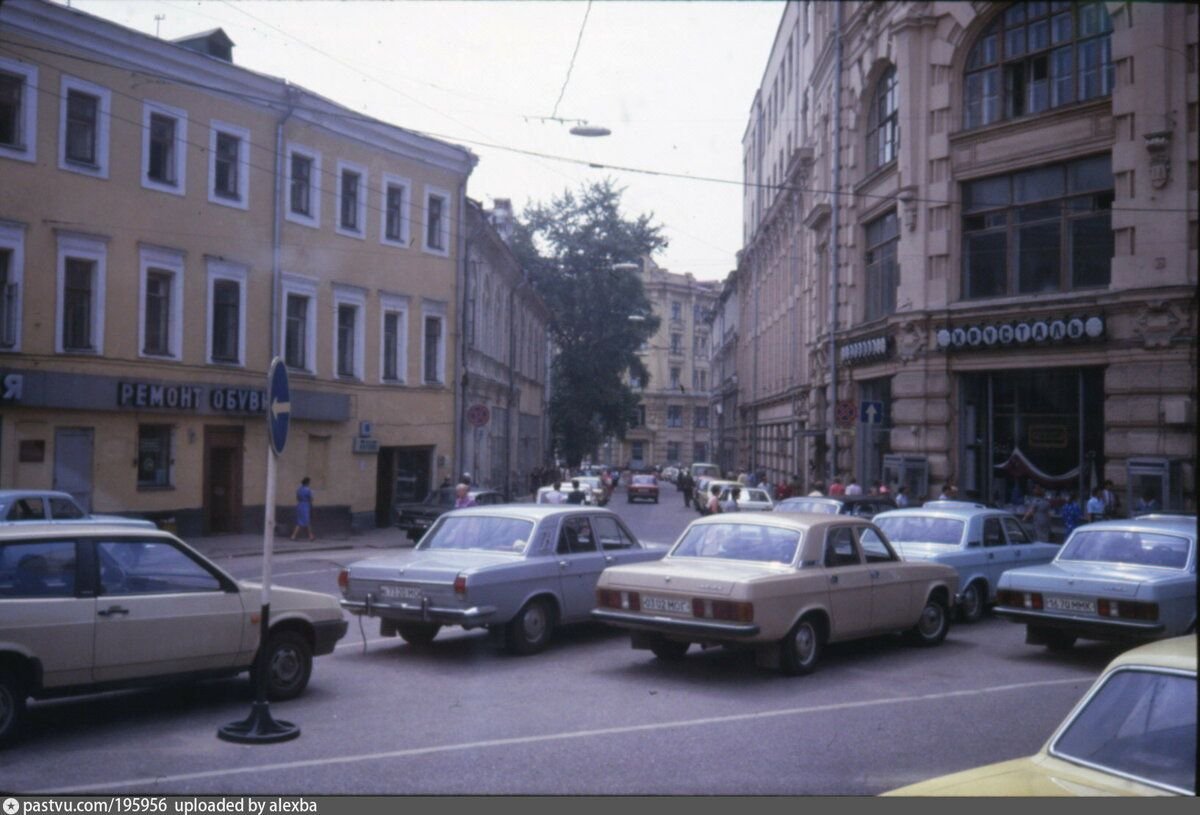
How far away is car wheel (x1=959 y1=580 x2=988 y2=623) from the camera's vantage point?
14.1 m

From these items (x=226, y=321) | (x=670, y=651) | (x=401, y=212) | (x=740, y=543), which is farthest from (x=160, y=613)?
(x=401, y=212)

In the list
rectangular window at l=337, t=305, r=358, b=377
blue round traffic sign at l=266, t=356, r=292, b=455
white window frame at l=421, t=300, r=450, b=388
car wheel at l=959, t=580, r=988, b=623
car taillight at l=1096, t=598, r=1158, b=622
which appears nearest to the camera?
blue round traffic sign at l=266, t=356, r=292, b=455

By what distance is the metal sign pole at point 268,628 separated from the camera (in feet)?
25.3

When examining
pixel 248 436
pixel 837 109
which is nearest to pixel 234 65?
pixel 248 436

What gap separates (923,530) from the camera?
14664 mm

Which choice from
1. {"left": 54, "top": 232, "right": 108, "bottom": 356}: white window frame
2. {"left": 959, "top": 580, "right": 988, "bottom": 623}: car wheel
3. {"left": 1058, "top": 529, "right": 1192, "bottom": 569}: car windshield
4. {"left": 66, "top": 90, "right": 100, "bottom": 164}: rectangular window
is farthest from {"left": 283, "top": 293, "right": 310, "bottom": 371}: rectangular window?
{"left": 1058, "top": 529, "right": 1192, "bottom": 569}: car windshield

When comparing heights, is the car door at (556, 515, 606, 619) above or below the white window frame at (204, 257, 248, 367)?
below

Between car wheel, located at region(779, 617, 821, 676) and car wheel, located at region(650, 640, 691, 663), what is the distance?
1164 millimetres

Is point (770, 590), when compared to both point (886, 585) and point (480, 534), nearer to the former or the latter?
point (886, 585)

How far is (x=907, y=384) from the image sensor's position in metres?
25.9

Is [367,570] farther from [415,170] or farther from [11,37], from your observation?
[415,170]

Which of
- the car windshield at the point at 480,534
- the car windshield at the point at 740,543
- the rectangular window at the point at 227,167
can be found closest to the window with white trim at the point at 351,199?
the rectangular window at the point at 227,167

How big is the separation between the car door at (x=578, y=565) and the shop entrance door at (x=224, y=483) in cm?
1570

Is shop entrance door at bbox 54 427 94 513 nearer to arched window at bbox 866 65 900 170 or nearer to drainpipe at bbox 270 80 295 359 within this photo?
drainpipe at bbox 270 80 295 359
